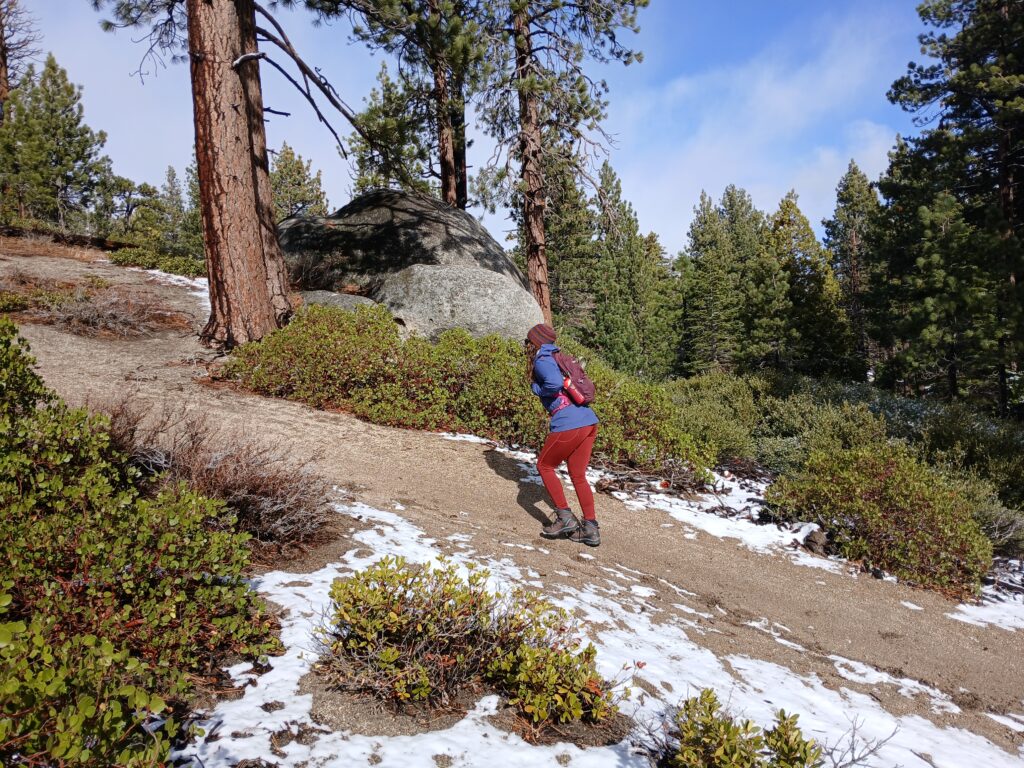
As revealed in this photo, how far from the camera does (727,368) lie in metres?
37.0

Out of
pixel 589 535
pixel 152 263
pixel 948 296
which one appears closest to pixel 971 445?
pixel 589 535

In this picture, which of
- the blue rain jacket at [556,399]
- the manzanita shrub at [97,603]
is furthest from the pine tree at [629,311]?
the manzanita shrub at [97,603]

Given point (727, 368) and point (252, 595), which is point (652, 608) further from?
point (727, 368)

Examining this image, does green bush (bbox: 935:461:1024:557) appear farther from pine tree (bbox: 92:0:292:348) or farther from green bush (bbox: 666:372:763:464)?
pine tree (bbox: 92:0:292:348)

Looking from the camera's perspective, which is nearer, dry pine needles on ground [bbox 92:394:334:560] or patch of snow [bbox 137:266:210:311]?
dry pine needles on ground [bbox 92:394:334:560]

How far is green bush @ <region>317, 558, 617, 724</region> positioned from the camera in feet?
7.36

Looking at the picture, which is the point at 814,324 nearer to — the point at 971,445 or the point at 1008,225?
the point at 1008,225

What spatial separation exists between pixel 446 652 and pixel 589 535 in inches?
102

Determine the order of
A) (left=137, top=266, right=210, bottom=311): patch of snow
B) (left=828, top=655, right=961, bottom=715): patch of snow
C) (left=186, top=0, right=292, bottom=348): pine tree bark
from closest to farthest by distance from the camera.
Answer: (left=828, top=655, right=961, bottom=715): patch of snow
(left=186, top=0, right=292, bottom=348): pine tree bark
(left=137, top=266, right=210, bottom=311): patch of snow

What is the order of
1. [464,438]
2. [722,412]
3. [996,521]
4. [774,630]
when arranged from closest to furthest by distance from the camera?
[774,630], [996,521], [464,438], [722,412]

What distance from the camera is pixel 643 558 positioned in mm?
4949

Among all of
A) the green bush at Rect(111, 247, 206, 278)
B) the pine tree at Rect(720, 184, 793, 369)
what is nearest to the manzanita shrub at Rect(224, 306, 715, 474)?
the green bush at Rect(111, 247, 206, 278)

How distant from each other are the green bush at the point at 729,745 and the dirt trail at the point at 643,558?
1424 mm

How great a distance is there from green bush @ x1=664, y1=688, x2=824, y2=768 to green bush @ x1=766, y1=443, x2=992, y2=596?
4.43 m
